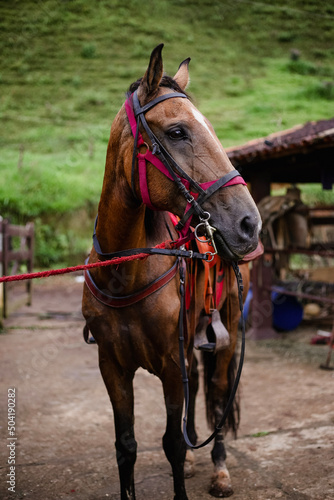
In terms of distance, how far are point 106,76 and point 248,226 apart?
32.2 metres

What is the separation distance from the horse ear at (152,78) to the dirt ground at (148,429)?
2541mm

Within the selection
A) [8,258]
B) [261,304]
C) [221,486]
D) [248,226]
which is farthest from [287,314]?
[248,226]

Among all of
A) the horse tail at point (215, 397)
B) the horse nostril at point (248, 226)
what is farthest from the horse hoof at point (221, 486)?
the horse nostril at point (248, 226)

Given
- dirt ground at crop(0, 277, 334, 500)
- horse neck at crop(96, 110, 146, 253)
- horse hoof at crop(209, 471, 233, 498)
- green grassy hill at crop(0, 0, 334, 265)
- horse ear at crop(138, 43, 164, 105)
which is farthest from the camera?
green grassy hill at crop(0, 0, 334, 265)

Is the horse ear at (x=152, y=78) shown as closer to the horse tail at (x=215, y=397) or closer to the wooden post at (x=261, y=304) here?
the horse tail at (x=215, y=397)

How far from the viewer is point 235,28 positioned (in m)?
41.0

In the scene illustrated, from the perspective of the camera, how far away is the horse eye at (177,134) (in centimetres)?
191

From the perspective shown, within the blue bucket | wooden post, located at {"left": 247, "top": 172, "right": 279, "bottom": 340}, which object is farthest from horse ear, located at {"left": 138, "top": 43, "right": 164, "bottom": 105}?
the blue bucket

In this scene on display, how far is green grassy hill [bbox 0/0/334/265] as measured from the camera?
1708cm

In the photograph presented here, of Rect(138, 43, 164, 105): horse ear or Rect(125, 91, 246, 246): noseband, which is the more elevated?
Rect(138, 43, 164, 105): horse ear

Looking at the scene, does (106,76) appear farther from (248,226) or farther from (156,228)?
(248,226)

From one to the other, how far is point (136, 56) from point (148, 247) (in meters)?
35.6

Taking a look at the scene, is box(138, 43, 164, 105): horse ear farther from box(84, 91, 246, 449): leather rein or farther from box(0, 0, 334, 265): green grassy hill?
box(0, 0, 334, 265): green grassy hill

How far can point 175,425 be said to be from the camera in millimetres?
2430
